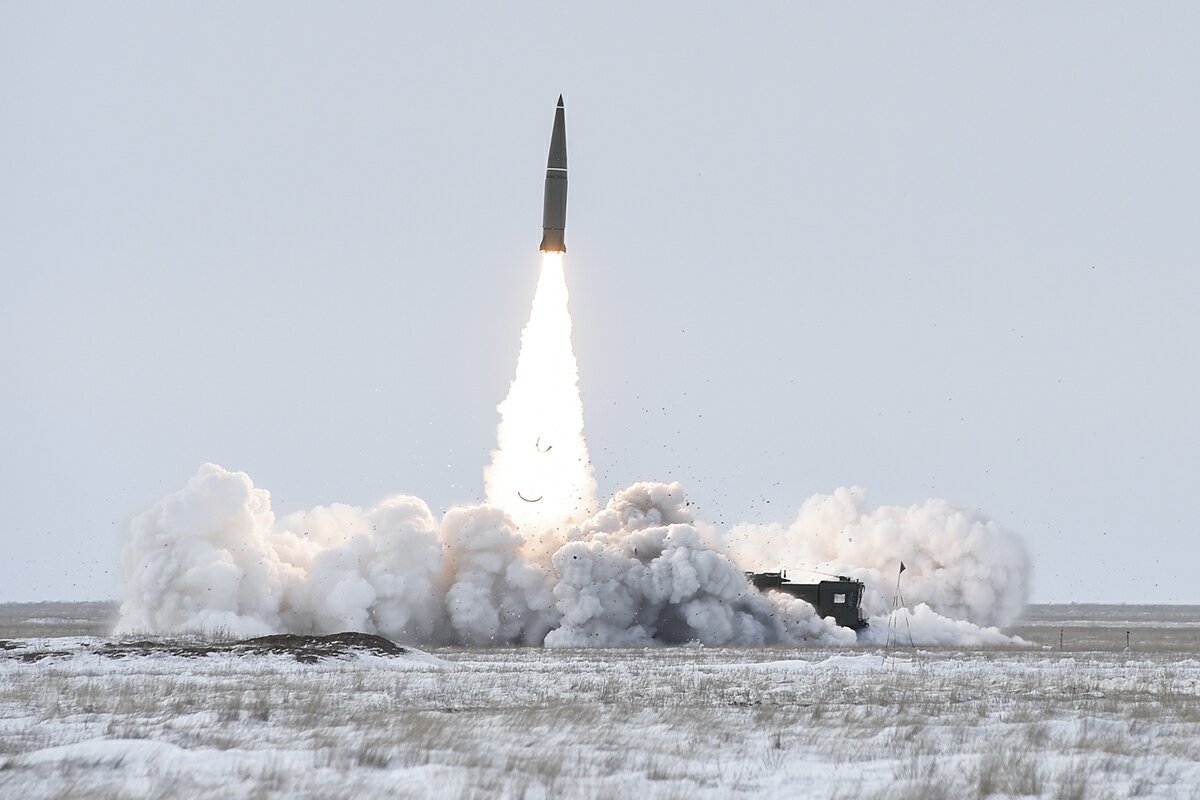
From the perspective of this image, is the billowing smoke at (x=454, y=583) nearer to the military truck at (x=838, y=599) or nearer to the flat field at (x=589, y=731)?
the military truck at (x=838, y=599)

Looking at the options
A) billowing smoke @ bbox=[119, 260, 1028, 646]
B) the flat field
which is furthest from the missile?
the flat field

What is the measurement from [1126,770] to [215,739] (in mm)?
13872

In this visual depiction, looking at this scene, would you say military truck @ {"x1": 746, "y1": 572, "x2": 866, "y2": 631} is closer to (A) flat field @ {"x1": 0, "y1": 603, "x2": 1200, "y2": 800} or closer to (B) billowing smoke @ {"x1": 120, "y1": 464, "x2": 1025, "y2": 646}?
(B) billowing smoke @ {"x1": 120, "y1": 464, "x2": 1025, "y2": 646}

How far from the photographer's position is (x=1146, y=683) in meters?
43.6

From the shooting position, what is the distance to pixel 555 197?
7300 centimetres

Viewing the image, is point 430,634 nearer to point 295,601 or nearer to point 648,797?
point 295,601

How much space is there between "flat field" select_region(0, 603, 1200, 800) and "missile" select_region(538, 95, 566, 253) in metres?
26.7

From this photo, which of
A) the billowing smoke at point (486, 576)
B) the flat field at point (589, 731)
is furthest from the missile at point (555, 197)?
the flat field at point (589, 731)

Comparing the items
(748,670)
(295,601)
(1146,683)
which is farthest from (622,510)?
(1146,683)

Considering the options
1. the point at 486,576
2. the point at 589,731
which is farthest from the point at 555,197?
the point at 589,731

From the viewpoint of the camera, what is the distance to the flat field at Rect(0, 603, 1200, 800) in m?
23.8

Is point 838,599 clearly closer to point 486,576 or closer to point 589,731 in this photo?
point 486,576

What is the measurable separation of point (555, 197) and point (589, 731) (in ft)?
149

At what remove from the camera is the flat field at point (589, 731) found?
78.0 feet
